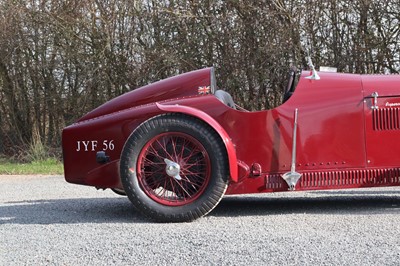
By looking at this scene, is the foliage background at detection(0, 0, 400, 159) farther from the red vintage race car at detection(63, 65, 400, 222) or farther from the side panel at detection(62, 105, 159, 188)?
the side panel at detection(62, 105, 159, 188)

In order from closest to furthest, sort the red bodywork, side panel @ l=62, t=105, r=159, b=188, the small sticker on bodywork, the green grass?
1. the red bodywork
2. side panel @ l=62, t=105, r=159, b=188
3. the small sticker on bodywork
4. the green grass

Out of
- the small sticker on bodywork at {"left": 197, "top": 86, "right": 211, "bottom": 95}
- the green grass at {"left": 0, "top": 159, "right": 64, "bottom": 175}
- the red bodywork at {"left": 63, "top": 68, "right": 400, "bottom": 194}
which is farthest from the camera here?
the green grass at {"left": 0, "top": 159, "right": 64, "bottom": 175}

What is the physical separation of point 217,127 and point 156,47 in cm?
948

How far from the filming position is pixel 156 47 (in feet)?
47.5

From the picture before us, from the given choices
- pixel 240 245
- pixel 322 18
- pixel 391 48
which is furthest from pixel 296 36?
pixel 240 245

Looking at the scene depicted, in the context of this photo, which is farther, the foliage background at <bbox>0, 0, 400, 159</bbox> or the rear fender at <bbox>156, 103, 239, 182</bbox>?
the foliage background at <bbox>0, 0, 400, 159</bbox>

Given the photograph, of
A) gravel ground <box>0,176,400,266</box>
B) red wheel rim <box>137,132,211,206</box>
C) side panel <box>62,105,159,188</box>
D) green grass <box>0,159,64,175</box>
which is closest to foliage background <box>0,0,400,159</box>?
green grass <box>0,159,64,175</box>

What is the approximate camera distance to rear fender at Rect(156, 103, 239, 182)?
17.2 feet

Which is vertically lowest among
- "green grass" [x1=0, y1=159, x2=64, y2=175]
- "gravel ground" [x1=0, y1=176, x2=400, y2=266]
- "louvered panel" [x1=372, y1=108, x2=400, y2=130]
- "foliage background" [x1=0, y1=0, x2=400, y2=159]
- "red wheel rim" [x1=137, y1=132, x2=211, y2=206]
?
"green grass" [x1=0, y1=159, x2=64, y2=175]

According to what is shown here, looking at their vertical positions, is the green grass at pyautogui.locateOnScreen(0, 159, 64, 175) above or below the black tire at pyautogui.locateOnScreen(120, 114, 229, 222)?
below

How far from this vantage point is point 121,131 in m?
5.57

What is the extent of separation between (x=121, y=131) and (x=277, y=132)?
143 centimetres

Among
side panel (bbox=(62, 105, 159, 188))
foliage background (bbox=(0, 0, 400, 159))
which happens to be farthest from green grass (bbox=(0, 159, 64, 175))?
side panel (bbox=(62, 105, 159, 188))

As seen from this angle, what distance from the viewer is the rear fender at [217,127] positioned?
5230mm
